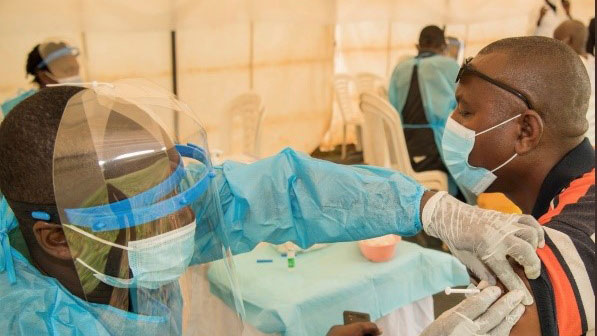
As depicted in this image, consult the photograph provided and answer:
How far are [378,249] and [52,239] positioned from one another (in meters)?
1.04

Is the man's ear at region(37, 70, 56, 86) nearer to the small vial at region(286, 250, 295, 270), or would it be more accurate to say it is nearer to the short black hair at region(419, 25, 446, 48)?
the small vial at region(286, 250, 295, 270)

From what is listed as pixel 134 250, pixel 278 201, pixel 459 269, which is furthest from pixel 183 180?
pixel 459 269

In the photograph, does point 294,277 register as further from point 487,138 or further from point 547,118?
point 547,118

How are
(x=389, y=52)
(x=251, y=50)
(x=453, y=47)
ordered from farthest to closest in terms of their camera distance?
(x=389, y=52) → (x=453, y=47) → (x=251, y=50)

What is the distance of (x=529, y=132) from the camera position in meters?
1.09

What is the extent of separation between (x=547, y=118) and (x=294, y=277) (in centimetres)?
85

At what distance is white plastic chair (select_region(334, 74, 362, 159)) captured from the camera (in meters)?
5.57

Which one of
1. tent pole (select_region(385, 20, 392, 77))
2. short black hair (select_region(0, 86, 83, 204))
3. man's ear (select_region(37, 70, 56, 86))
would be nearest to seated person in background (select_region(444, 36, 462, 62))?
tent pole (select_region(385, 20, 392, 77))

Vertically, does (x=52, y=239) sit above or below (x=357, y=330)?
above

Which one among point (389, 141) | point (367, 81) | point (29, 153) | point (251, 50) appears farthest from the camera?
point (367, 81)

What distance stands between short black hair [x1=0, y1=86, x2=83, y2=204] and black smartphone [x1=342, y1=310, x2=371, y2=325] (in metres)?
0.86

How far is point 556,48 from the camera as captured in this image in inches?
43.1

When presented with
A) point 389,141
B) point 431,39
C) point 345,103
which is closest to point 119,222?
point 389,141

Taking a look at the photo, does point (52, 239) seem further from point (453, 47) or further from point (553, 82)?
point (453, 47)
